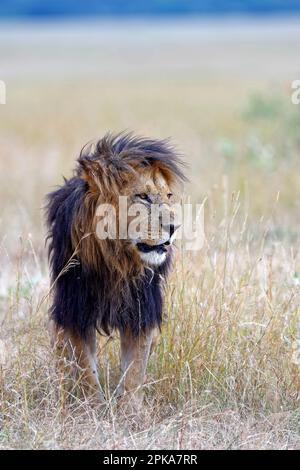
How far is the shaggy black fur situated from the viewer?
16.5 feet

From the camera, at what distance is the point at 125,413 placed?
16.7 ft

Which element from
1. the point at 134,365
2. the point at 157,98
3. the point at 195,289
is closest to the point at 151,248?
the point at 134,365

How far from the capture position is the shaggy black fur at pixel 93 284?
502 cm

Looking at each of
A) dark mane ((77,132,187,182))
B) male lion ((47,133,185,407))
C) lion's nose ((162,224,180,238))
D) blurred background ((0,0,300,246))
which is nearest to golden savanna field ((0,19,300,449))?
blurred background ((0,0,300,246))

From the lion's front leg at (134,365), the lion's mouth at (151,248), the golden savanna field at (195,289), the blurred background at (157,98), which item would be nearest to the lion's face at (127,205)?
the lion's mouth at (151,248)

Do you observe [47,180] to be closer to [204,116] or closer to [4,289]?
[4,289]

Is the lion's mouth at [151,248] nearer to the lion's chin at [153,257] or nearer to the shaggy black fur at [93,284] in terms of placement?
the lion's chin at [153,257]

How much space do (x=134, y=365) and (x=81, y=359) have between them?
0.28m

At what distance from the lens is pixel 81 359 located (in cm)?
521

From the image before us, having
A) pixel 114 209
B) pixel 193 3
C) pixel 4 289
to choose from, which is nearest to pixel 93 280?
pixel 114 209

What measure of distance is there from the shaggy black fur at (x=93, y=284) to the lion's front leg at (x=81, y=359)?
0.05 meters

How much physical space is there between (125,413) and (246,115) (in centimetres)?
1306

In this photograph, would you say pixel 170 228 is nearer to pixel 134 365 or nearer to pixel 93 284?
pixel 93 284

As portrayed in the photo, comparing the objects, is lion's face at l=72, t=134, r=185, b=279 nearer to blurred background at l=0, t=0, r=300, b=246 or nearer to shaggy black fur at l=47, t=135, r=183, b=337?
shaggy black fur at l=47, t=135, r=183, b=337
